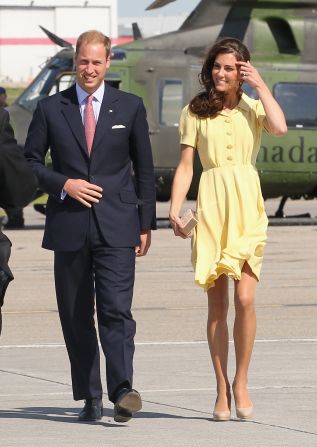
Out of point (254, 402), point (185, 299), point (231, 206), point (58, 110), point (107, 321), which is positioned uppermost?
point (58, 110)

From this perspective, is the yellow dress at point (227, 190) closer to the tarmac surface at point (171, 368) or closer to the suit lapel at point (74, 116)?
the suit lapel at point (74, 116)

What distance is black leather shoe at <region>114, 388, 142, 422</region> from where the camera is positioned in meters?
7.39

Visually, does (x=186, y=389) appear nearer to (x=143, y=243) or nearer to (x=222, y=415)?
(x=222, y=415)

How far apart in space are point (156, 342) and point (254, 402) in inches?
104

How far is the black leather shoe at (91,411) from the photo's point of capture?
25.3 ft

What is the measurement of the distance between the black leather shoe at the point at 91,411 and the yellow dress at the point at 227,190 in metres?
0.86

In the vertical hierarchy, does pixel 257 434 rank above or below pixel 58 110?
below

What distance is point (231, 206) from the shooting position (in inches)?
304

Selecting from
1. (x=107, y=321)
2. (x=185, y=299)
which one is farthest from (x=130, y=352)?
(x=185, y=299)

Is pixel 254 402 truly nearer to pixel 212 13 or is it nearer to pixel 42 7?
pixel 212 13

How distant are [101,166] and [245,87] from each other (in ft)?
45.4

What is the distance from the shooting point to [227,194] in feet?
25.4

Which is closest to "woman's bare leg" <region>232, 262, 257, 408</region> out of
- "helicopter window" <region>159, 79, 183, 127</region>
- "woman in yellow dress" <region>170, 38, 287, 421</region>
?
"woman in yellow dress" <region>170, 38, 287, 421</region>

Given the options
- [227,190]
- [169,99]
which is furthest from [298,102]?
[227,190]
